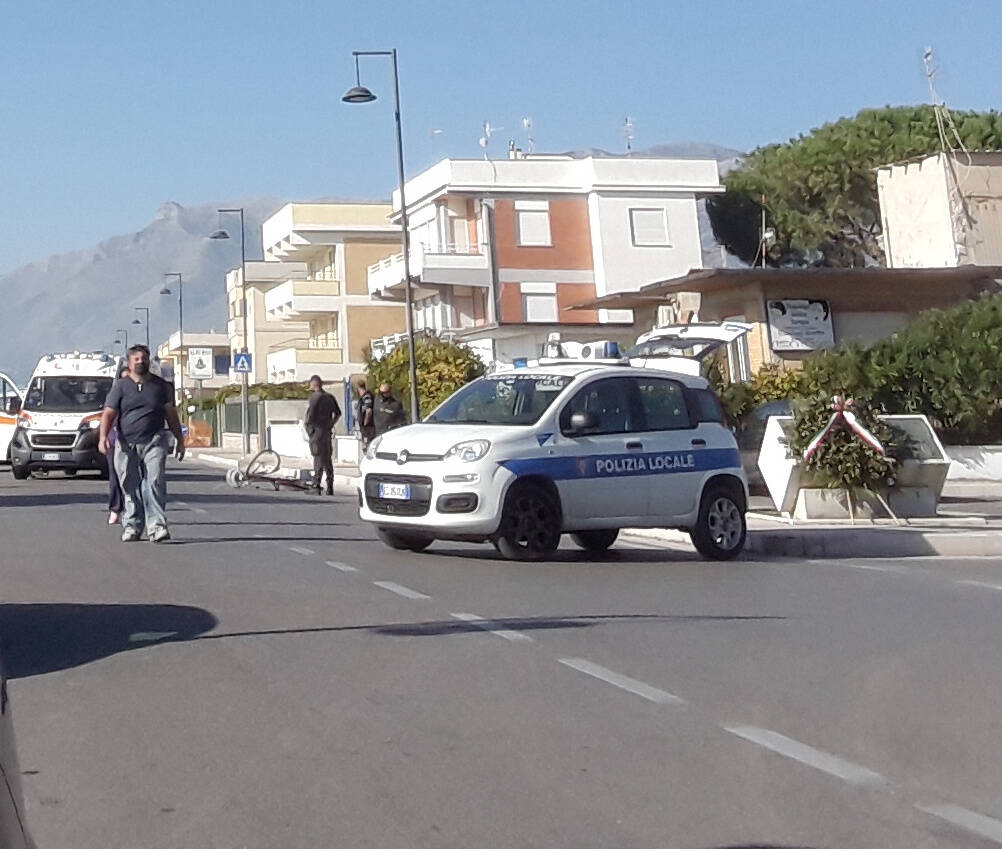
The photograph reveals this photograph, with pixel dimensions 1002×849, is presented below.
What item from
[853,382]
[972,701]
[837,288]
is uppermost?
[837,288]

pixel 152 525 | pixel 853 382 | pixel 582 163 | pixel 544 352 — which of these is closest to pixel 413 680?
pixel 152 525

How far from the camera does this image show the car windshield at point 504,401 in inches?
598

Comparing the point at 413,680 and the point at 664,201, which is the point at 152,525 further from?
the point at 664,201

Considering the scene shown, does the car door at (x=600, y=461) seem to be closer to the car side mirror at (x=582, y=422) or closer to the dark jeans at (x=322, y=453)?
the car side mirror at (x=582, y=422)

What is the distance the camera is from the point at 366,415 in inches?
1126

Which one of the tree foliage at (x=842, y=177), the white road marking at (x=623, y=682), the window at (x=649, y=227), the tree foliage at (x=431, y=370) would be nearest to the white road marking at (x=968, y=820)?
the white road marking at (x=623, y=682)

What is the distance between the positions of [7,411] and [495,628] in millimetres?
27017

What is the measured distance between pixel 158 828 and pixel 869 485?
1458cm

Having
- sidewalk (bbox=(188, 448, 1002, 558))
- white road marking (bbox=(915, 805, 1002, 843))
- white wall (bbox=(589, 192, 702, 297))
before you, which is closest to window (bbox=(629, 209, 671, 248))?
white wall (bbox=(589, 192, 702, 297))

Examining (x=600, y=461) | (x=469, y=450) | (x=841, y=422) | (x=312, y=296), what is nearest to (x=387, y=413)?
(x=841, y=422)

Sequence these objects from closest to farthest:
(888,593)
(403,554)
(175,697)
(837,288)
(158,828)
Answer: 1. (158,828)
2. (175,697)
3. (888,593)
4. (403,554)
5. (837,288)

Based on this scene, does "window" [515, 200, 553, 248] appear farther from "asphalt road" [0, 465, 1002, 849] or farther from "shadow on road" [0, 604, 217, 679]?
"shadow on road" [0, 604, 217, 679]

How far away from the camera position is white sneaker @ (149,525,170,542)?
1602 cm

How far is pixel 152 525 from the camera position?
16078 millimetres
